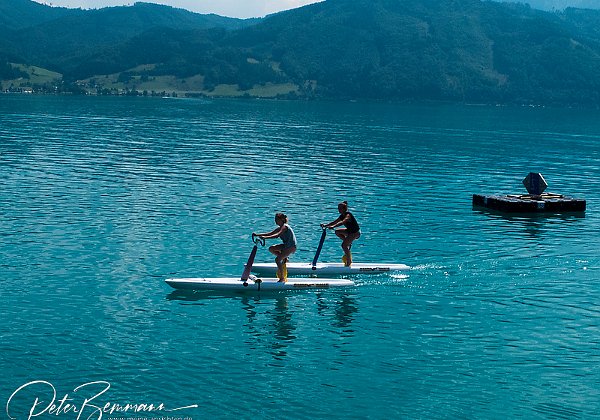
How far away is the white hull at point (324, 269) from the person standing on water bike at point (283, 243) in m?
3.76

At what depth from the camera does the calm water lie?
99.9ft

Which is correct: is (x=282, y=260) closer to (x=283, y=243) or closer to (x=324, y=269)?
(x=283, y=243)

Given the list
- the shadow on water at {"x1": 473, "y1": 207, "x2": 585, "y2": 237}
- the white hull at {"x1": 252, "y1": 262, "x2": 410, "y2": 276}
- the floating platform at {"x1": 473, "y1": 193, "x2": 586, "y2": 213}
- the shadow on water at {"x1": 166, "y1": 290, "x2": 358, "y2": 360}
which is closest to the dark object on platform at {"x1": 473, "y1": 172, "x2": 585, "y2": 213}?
the floating platform at {"x1": 473, "y1": 193, "x2": 586, "y2": 213}

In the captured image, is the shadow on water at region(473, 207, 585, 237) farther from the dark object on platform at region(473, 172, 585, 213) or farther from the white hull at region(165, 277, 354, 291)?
the white hull at region(165, 277, 354, 291)

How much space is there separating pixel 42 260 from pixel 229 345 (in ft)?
61.1

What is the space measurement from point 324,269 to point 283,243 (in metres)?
5.62

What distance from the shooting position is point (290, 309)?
41.4 m

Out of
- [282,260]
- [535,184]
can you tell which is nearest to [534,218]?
[535,184]

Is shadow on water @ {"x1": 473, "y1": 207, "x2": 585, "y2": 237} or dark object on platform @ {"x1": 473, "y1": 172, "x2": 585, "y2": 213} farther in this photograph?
dark object on platform @ {"x1": 473, "y1": 172, "x2": 585, "y2": 213}

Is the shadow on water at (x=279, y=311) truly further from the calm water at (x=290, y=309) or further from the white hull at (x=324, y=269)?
the white hull at (x=324, y=269)

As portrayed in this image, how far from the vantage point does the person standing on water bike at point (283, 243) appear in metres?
42.3

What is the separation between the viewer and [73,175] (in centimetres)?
9188

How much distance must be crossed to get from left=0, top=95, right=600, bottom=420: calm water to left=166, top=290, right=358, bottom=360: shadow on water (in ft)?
0.52

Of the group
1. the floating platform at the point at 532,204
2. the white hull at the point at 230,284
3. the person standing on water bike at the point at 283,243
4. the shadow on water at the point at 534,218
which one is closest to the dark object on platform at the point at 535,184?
the floating platform at the point at 532,204
